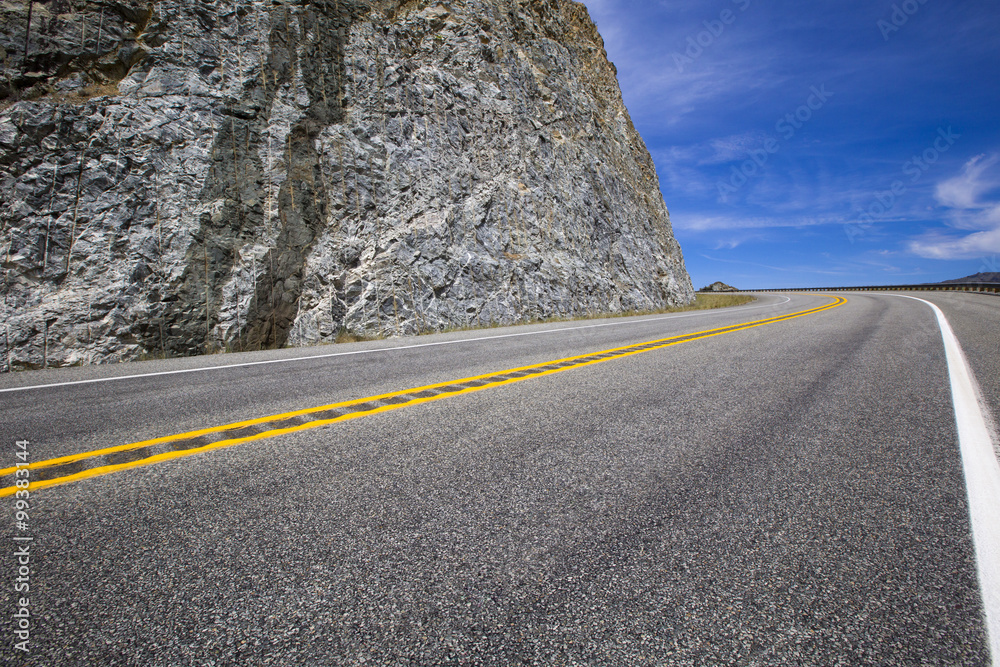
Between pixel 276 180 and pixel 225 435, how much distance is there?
1030 cm

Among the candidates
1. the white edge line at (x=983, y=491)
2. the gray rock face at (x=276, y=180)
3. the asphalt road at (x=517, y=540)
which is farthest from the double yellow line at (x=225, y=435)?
the gray rock face at (x=276, y=180)

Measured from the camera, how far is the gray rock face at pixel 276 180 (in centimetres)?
881

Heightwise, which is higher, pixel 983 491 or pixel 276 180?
pixel 276 180

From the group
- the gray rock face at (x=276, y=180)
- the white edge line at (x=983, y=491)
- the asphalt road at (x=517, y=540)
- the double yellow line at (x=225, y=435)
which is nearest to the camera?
the asphalt road at (x=517, y=540)

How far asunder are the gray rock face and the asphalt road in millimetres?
6433

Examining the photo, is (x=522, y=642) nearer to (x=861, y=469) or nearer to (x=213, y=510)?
(x=213, y=510)

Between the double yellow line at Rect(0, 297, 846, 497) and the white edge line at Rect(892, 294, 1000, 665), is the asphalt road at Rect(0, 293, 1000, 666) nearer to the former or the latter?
the white edge line at Rect(892, 294, 1000, 665)

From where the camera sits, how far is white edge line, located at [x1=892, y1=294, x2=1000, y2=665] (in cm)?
146

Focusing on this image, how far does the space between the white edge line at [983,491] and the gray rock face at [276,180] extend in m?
10.4

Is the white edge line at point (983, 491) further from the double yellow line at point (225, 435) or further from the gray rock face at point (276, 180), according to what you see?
the gray rock face at point (276, 180)

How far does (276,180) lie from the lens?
1153 cm

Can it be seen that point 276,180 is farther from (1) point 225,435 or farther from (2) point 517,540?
(2) point 517,540

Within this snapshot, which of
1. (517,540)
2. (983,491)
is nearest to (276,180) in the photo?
(517,540)

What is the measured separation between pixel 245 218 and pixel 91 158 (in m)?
2.87
